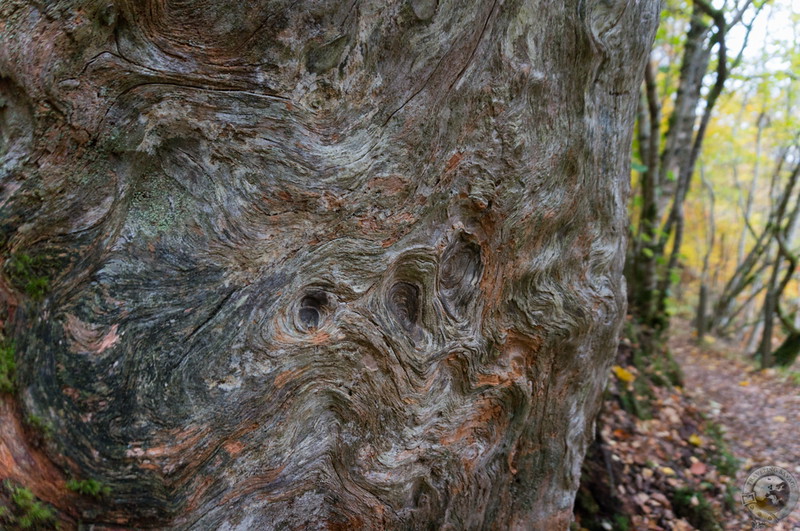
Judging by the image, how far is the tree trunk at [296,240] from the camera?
2.20 metres

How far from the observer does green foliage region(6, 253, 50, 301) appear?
2.20 m

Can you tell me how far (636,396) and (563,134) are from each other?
14.8 ft

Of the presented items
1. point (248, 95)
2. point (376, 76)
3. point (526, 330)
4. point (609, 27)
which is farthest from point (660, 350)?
point (248, 95)

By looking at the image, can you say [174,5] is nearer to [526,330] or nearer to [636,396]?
[526,330]

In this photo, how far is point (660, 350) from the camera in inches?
290

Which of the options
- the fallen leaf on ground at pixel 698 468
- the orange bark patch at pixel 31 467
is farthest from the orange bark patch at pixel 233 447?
the fallen leaf on ground at pixel 698 468

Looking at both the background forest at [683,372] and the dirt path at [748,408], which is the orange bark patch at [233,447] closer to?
the background forest at [683,372]

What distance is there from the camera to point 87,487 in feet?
7.07

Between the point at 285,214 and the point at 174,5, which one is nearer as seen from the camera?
the point at 174,5

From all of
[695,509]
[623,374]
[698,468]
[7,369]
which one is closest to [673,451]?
[698,468]

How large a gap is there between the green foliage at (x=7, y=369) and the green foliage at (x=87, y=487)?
52 centimetres

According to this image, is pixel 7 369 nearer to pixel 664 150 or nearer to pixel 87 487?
pixel 87 487

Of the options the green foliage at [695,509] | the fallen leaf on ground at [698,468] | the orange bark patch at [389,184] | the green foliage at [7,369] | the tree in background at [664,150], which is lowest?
the green foliage at [695,509]

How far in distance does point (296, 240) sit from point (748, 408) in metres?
8.49
